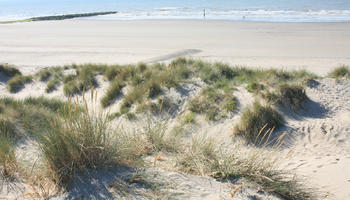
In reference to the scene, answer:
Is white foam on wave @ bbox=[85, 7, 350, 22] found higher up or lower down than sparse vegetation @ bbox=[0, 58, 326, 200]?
higher up

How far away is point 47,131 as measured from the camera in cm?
375

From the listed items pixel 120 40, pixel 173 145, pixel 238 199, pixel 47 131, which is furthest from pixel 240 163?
pixel 120 40

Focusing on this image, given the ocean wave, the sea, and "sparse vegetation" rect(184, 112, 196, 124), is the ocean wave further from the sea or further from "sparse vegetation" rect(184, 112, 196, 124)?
"sparse vegetation" rect(184, 112, 196, 124)

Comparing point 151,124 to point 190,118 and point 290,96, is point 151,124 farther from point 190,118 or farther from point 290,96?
point 290,96

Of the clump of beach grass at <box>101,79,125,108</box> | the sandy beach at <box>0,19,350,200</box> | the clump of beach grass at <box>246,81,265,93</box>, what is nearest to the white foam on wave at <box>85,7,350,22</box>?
the sandy beach at <box>0,19,350,200</box>

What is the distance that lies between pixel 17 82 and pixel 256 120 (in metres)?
8.62

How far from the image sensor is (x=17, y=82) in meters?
11.2

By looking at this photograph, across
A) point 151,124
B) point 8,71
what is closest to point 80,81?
point 8,71

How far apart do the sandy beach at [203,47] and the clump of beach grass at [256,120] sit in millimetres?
5706

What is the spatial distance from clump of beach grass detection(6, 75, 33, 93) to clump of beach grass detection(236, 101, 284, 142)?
8041 millimetres

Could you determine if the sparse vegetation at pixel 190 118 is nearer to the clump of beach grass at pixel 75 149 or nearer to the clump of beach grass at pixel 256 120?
the clump of beach grass at pixel 256 120

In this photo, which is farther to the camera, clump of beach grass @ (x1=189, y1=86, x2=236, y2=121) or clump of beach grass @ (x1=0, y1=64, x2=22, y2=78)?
clump of beach grass @ (x1=0, y1=64, x2=22, y2=78)

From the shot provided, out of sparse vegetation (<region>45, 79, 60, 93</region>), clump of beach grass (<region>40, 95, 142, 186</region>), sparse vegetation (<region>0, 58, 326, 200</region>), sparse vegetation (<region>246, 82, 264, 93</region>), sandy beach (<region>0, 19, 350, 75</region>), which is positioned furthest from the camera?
sandy beach (<region>0, 19, 350, 75</region>)

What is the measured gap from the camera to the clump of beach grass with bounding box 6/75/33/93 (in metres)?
11.0
